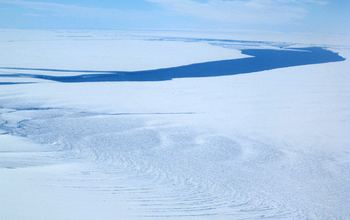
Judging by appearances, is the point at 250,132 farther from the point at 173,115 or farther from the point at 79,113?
the point at 79,113

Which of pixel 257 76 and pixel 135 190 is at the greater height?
pixel 257 76

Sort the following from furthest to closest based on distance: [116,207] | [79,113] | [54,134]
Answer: [79,113] → [54,134] → [116,207]

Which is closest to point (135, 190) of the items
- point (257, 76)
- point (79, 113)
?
point (79, 113)

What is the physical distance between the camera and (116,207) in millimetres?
2545

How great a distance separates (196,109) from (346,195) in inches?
122

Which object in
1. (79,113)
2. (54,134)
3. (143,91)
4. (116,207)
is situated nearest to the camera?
(116,207)

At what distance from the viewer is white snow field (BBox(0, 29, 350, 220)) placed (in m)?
2.62

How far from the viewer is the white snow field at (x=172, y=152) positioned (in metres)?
2.62

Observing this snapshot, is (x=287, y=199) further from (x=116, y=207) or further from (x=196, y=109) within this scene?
(x=196, y=109)

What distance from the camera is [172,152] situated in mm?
3812

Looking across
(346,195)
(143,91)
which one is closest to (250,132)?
(346,195)

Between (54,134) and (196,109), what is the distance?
242 centimetres

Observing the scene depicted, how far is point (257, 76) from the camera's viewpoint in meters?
9.23

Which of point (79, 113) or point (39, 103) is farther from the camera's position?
point (39, 103)
